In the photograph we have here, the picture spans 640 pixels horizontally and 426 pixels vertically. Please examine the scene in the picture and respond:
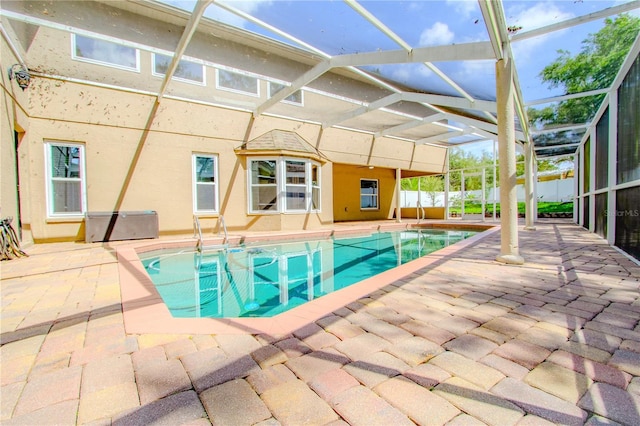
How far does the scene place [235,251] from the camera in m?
6.99

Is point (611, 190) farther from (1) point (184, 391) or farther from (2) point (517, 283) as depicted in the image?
(1) point (184, 391)

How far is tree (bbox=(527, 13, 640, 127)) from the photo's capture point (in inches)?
203

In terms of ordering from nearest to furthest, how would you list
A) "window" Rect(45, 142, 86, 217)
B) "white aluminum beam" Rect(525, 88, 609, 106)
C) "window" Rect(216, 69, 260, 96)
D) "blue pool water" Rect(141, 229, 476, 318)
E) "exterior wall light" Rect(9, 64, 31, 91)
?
"blue pool water" Rect(141, 229, 476, 318) < "exterior wall light" Rect(9, 64, 31, 91) < "white aluminum beam" Rect(525, 88, 609, 106) < "window" Rect(45, 142, 86, 217) < "window" Rect(216, 69, 260, 96)

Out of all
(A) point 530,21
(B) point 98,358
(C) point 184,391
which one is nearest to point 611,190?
(A) point 530,21

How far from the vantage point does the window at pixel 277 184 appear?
30.7 feet

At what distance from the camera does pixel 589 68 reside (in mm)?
6434

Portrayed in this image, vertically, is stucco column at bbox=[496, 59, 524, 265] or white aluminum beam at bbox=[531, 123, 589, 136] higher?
white aluminum beam at bbox=[531, 123, 589, 136]

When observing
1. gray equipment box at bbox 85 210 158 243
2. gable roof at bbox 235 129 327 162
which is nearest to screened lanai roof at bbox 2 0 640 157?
gable roof at bbox 235 129 327 162

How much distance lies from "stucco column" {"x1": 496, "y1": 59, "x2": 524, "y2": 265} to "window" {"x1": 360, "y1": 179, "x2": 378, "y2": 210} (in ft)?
34.8

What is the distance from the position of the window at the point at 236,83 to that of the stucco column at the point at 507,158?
22.2ft

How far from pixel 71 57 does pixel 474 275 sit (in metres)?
9.40

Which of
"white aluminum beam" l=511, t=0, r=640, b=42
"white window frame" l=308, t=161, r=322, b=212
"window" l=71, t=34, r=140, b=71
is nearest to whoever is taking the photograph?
"white aluminum beam" l=511, t=0, r=640, b=42

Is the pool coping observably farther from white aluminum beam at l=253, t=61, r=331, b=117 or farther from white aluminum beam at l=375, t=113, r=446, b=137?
white aluminum beam at l=375, t=113, r=446, b=137

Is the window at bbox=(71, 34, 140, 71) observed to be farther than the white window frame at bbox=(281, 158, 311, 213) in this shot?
No
